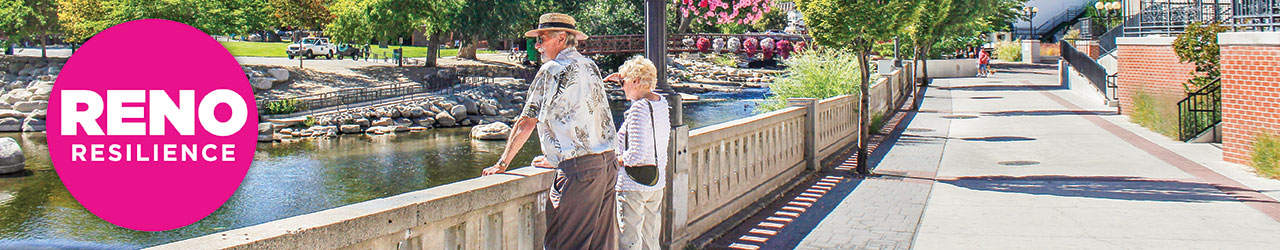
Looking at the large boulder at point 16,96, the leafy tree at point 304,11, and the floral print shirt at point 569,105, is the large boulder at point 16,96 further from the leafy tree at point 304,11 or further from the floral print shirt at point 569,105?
the floral print shirt at point 569,105

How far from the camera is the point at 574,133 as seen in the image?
509 centimetres

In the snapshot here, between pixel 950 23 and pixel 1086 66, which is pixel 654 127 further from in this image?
pixel 950 23

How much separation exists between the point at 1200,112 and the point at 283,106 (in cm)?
3494

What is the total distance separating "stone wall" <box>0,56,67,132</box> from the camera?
39969 mm

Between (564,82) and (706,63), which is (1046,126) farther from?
(706,63)

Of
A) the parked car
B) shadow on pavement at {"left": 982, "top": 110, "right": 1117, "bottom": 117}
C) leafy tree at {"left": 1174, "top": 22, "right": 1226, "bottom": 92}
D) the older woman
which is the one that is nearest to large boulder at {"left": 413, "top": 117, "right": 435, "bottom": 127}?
the parked car

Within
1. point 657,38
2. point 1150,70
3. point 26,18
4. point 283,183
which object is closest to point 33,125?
point 26,18

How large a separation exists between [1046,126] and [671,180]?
16265mm

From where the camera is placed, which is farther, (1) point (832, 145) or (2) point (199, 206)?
(2) point (199, 206)

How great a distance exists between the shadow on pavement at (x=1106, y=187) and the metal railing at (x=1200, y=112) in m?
5.23

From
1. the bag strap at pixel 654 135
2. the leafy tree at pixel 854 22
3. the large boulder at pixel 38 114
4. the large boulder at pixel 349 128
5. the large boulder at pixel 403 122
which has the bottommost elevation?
the large boulder at pixel 349 128

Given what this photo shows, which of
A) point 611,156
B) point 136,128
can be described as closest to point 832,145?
point 611,156

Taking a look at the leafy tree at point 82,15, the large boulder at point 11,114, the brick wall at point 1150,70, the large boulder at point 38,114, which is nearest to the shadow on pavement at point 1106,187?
the brick wall at point 1150,70

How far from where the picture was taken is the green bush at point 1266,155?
40.0 feet
